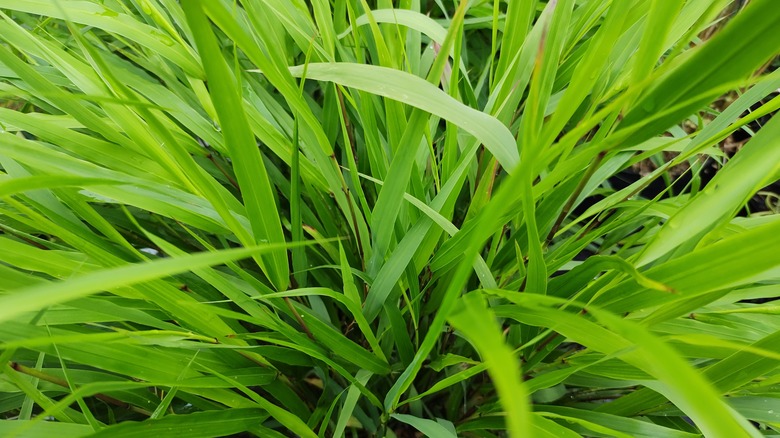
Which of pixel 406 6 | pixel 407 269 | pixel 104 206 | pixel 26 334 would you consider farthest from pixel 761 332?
pixel 104 206

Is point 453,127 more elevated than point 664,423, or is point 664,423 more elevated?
point 453,127

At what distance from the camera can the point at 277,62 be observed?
1.22 ft

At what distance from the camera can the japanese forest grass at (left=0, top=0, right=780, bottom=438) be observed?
0.24 meters

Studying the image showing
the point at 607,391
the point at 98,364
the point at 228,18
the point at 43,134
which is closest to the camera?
the point at 228,18

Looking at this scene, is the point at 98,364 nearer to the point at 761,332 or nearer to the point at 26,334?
the point at 26,334

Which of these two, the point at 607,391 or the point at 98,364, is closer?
the point at 98,364

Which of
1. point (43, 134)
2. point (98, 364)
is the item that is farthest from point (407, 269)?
point (43, 134)

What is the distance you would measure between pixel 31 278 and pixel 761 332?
58 centimetres

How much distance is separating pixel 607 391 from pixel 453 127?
0.36 m

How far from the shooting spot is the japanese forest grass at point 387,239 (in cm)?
24

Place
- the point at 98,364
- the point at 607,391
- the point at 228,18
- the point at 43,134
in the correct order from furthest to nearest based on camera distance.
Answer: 1. the point at 607,391
2. the point at 43,134
3. the point at 98,364
4. the point at 228,18

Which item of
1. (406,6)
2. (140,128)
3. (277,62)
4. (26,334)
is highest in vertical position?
(406,6)

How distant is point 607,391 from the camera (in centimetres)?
56

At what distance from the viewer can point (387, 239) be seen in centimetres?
41
